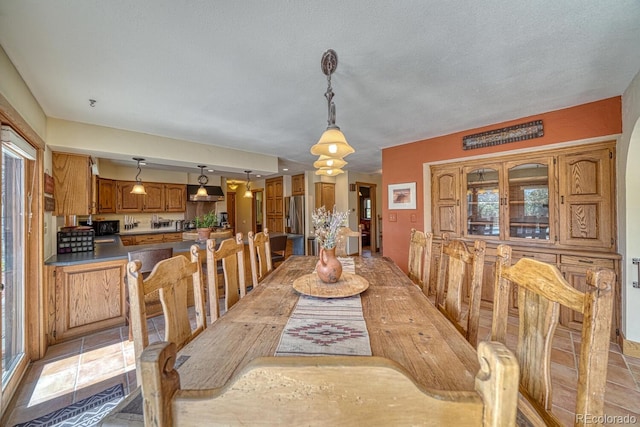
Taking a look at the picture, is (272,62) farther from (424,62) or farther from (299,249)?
(299,249)

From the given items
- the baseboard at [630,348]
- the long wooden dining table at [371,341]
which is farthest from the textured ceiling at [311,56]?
the baseboard at [630,348]

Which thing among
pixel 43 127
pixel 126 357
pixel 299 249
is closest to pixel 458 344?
pixel 126 357

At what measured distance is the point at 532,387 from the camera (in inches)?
38.9

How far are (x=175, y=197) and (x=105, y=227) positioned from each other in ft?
4.66

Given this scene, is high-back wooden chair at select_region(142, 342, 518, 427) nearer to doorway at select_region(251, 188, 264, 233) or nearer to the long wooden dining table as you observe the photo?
the long wooden dining table

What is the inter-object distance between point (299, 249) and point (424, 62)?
445cm

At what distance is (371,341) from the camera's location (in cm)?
103

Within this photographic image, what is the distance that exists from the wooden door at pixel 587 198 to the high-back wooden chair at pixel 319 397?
3458 millimetres

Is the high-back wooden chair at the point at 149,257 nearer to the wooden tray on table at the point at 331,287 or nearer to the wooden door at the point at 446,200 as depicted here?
the wooden tray on table at the point at 331,287

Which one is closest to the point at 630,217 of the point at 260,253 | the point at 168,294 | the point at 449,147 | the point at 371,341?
the point at 449,147

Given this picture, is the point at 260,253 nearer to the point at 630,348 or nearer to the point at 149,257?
the point at 149,257

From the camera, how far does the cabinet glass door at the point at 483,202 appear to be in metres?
3.43

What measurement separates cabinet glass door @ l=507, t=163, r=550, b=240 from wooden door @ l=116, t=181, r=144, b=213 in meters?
6.65

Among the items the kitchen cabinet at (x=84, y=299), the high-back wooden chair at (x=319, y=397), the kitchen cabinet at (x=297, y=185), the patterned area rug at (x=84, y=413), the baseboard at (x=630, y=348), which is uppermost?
the kitchen cabinet at (x=297, y=185)
